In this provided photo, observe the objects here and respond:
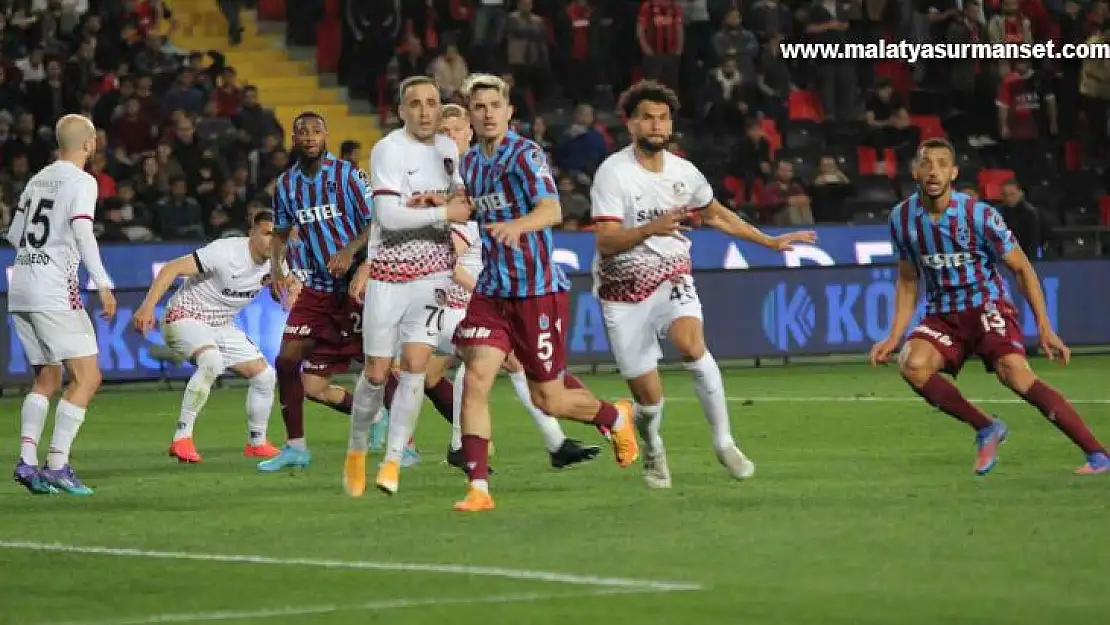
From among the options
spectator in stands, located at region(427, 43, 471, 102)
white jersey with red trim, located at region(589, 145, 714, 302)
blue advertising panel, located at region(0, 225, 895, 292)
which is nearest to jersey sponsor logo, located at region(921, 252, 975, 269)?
white jersey with red trim, located at region(589, 145, 714, 302)

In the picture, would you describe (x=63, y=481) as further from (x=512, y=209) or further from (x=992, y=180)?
(x=992, y=180)

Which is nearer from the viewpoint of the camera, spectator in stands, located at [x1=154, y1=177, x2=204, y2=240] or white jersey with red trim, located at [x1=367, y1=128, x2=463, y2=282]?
white jersey with red trim, located at [x1=367, y1=128, x2=463, y2=282]

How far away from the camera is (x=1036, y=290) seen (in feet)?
42.8

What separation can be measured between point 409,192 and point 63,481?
282 centimetres

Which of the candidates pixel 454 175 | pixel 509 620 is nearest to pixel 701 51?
pixel 454 175

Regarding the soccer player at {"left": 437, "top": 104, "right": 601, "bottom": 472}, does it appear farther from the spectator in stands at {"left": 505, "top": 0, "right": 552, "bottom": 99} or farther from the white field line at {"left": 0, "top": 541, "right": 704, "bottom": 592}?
the spectator in stands at {"left": 505, "top": 0, "right": 552, "bottom": 99}

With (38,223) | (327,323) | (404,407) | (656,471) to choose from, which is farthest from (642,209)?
(38,223)

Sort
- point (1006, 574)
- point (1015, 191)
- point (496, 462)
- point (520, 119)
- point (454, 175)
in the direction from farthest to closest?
point (520, 119)
point (1015, 191)
point (496, 462)
point (454, 175)
point (1006, 574)

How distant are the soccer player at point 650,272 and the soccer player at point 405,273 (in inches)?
35.7

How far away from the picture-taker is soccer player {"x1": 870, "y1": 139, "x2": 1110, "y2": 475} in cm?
1301

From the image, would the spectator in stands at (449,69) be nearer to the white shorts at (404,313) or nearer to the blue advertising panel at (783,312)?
the blue advertising panel at (783,312)

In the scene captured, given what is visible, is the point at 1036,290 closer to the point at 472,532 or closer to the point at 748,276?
the point at 472,532

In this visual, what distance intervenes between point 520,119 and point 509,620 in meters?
21.1

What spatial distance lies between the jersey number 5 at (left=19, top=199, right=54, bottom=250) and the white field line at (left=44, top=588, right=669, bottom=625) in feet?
17.6
